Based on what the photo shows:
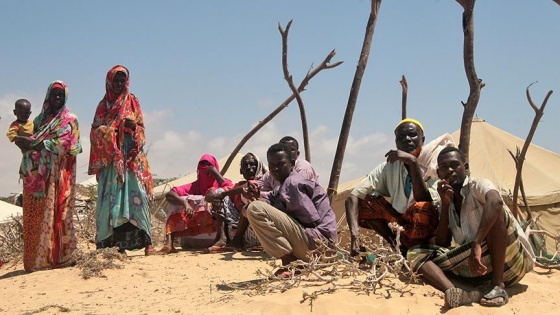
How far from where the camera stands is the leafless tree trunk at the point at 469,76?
6559 mm

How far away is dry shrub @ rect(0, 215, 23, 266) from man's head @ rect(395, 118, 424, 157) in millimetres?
4873

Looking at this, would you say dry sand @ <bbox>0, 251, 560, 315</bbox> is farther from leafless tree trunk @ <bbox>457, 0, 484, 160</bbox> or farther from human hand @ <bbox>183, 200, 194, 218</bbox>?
leafless tree trunk @ <bbox>457, 0, 484, 160</bbox>

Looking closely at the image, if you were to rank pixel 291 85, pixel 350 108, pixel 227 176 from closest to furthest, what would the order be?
1. pixel 350 108
2. pixel 291 85
3. pixel 227 176

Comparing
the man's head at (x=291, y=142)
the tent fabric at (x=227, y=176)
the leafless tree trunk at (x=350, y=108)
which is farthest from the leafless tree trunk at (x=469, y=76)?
the tent fabric at (x=227, y=176)

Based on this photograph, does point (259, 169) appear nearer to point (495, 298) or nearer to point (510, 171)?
point (495, 298)

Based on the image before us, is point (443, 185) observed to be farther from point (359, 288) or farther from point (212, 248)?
point (212, 248)

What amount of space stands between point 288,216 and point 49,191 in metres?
2.91

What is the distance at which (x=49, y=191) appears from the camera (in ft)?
20.7

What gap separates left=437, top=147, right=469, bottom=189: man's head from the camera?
4.07 metres

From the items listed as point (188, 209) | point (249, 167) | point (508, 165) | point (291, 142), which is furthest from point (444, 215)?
point (508, 165)

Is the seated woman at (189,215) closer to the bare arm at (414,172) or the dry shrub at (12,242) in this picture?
the dry shrub at (12,242)

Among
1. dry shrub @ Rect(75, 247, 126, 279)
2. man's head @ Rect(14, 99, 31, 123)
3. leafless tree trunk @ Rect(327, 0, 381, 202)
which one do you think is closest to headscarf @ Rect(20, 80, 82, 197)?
man's head @ Rect(14, 99, 31, 123)

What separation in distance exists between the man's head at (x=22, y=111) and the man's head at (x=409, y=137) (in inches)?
156

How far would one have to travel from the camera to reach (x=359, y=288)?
400 centimetres
